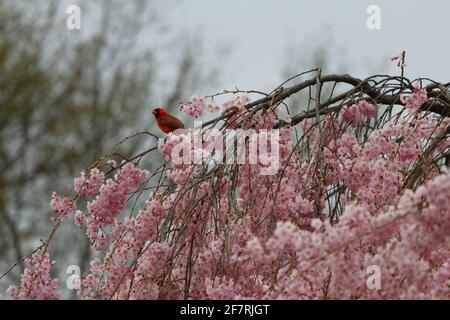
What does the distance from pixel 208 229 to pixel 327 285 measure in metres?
0.58

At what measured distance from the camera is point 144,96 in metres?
8.40

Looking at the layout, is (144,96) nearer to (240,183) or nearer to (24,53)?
(24,53)

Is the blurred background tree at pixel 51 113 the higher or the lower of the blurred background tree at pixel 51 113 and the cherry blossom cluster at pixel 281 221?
the higher

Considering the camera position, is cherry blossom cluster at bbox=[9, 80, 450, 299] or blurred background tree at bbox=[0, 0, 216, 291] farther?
blurred background tree at bbox=[0, 0, 216, 291]

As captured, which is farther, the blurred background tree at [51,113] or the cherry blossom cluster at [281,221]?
the blurred background tree at [51,113]

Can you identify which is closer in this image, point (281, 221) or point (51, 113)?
point (281, 221)

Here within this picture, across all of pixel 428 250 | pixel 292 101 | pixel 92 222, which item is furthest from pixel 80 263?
pixel 428 250

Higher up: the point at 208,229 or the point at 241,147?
the point at 241,147

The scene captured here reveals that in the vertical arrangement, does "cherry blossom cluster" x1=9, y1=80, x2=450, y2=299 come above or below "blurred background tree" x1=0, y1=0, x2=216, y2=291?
Result: below
